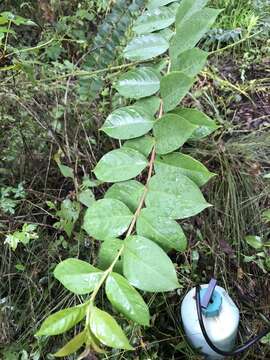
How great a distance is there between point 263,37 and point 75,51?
833 mm

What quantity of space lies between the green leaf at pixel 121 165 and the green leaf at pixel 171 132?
0.04m

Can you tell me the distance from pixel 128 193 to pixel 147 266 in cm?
15

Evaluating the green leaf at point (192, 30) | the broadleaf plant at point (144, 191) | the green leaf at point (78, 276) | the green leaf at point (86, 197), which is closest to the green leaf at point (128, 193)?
the broadleaf plant at point (144, 191)

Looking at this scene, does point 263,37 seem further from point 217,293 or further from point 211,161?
point 217,293

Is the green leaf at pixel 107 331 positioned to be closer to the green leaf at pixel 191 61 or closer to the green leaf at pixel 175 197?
the green leaf at pixel 175 197

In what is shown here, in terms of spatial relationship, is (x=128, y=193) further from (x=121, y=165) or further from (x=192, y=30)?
(x=192, y=30)

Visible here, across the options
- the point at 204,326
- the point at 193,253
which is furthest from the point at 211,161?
the point at 204,326

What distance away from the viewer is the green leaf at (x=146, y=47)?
2.88ft

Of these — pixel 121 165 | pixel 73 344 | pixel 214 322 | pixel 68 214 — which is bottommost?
pixel 214 322

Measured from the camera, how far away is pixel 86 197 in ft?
3.70

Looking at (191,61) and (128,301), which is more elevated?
(191,61)

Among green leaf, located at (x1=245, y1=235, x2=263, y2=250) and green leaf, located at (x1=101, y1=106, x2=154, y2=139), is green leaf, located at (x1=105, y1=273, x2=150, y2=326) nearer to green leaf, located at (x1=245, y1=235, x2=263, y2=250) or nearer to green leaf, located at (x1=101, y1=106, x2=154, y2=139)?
green leaf, located at (x1=101, y1=106, x2=154, y2=139)

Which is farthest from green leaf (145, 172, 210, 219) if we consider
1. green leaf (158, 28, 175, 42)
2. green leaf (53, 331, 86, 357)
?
green leaf (158, 28, 175, 42)

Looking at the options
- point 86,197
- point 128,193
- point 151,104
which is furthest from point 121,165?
point 86,197
